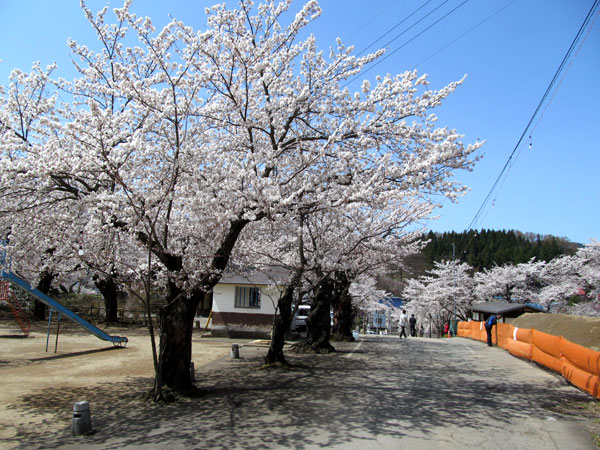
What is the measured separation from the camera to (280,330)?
13.3 m

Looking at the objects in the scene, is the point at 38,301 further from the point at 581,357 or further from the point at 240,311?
the point at 581,357

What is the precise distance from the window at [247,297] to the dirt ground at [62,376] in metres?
3.89

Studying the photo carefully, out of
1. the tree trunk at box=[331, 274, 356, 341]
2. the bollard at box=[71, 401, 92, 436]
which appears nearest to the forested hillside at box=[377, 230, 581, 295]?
the tree trunk at box=[331, 274, 356, 341]

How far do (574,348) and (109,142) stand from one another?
10491 mm

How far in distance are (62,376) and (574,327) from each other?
13839 millimetres

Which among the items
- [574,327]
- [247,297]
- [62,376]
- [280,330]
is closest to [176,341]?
[62,376]

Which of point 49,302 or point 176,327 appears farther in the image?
point 49,302

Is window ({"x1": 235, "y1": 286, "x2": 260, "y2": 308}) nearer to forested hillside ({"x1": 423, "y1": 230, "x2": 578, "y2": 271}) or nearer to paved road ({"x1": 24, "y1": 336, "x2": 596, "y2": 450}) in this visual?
paved road ({"x1": 24, "y1": 336, "x2": 596, "y2": 450})

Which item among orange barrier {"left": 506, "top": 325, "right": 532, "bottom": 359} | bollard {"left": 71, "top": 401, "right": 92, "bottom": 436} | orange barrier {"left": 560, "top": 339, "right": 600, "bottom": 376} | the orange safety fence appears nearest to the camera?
bollard {"left": 71, "top": 401, "right": 92, "bottom": 436}

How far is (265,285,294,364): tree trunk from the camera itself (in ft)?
43.3

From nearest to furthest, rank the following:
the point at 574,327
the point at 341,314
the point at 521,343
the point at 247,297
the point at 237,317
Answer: the point at 574,327 → the point at 521,343 → the point at 237,317 → the point at 247,297 → the point at 341,314

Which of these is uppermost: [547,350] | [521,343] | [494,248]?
[494,248]

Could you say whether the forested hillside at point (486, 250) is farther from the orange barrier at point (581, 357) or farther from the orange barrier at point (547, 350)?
the orange barrier at point (581, 357)

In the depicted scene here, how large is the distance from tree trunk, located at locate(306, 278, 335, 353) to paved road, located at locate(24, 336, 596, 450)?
482cm
